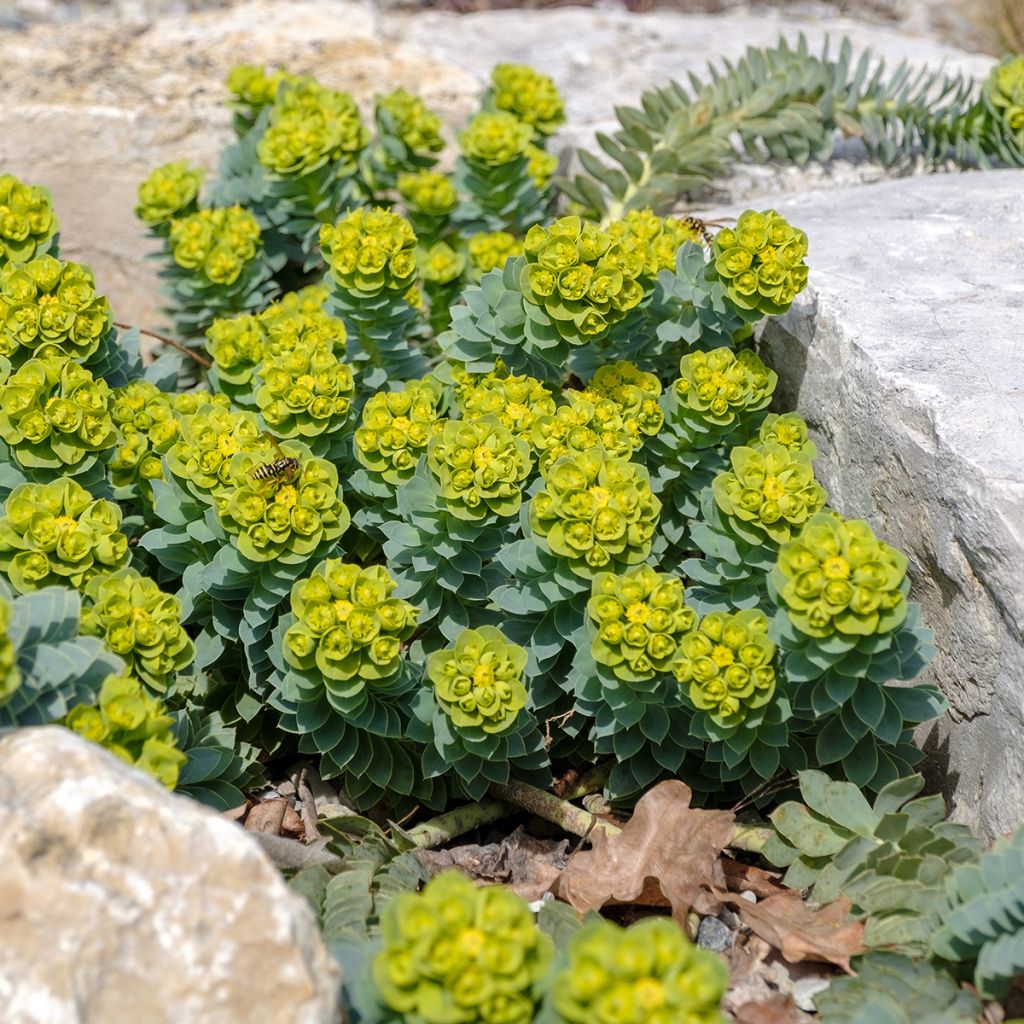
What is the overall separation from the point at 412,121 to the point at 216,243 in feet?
→ 2.44

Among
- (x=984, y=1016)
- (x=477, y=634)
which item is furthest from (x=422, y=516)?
(x=984, y=1016)

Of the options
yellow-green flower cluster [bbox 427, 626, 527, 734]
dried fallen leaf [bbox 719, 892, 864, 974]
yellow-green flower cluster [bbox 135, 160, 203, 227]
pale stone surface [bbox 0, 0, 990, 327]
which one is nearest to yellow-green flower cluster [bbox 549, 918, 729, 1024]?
dried fallen leaf [bbox 719, 892, 864, 974]

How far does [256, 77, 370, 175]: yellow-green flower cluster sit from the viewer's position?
3.48 m

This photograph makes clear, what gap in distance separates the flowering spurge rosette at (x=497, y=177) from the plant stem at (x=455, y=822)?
1.79 metres

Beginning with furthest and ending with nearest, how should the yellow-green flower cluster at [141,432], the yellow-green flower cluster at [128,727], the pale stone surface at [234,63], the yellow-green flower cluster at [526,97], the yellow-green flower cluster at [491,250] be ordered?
the pale stone surface at [234,63] → the yellow-green flower cluster at [526,97] → the yellow-green flower cluster at [491,250] → the yellow-green flower cluster at [141,432] → the yellow-green flower cluster at [128,727]

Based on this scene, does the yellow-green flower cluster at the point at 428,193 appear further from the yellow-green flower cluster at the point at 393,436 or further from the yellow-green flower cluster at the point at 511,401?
the yellow-green flower cluster at the point at 393,436

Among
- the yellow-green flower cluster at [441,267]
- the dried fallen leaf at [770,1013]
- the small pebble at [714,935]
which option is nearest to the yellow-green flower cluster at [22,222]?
the yellow-green flower cluster at [441,267]

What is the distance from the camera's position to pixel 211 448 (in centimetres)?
257

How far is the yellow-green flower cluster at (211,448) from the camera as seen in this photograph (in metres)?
2.55

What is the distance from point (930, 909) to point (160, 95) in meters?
3.79

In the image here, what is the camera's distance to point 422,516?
2.59 meters

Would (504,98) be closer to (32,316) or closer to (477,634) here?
(32,316)

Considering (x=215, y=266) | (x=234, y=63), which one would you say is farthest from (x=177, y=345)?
(x=234, y=63)

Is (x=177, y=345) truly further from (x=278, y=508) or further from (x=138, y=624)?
(x=138, y=624)
